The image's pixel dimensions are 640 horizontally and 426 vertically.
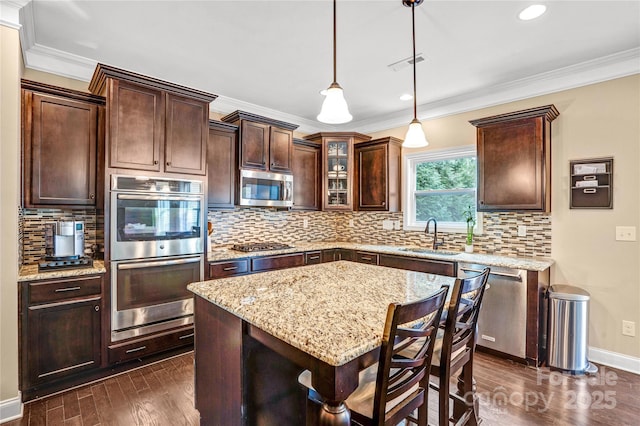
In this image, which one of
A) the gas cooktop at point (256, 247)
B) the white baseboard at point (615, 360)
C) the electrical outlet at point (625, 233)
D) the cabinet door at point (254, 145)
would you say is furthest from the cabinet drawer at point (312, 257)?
the electrical outlet at point (625, 233)

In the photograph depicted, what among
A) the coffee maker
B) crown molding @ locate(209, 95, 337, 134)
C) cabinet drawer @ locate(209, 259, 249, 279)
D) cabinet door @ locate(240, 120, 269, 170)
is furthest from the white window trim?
the coffee maker

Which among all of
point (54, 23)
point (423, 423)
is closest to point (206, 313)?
point (423, 423)

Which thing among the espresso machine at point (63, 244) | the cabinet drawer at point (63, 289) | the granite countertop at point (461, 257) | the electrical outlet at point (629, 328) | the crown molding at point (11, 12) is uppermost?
the crown molding at point (11, 12)

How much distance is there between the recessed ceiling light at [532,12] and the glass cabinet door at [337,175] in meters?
2.56

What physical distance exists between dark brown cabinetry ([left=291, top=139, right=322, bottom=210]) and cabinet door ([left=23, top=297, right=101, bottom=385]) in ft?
8.23

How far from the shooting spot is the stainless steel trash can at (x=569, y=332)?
8.90 ft

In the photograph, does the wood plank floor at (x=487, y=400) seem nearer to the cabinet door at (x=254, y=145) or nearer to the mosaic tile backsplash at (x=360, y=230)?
the mosaic tile backsplash at (x=360, y=230)

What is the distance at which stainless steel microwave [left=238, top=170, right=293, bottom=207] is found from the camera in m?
3.80

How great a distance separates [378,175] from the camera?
14.4ft

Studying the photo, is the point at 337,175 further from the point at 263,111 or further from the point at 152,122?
the point at 152,122

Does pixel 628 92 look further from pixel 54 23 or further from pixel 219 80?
pixel 54 23

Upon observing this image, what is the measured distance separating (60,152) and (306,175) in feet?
8.90

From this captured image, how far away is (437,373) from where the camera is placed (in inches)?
59.3

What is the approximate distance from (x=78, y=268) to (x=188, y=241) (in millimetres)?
→ 843
